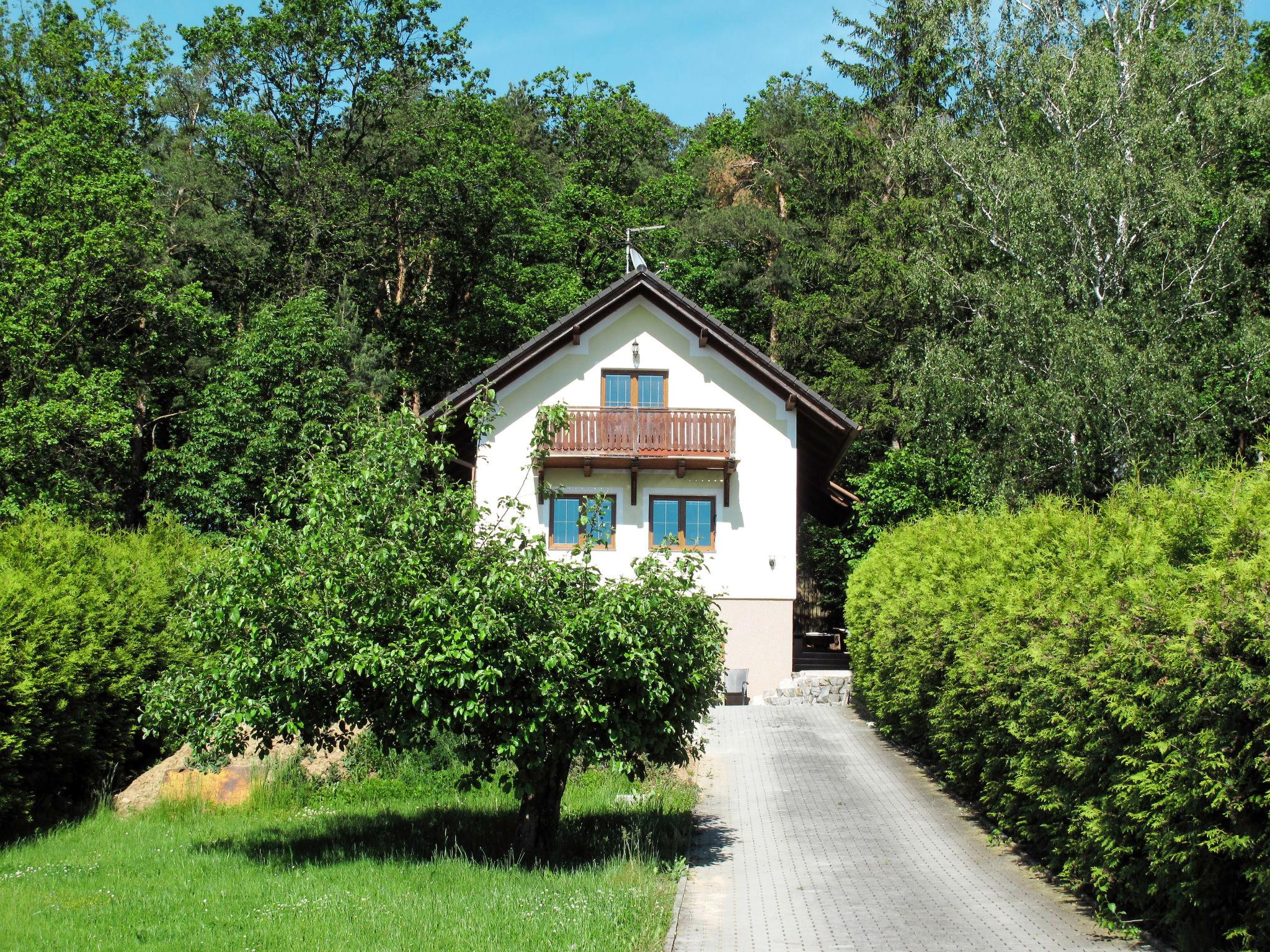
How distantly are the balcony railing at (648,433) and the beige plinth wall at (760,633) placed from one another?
3594 mm

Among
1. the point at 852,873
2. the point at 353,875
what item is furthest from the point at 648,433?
the point at 353,875

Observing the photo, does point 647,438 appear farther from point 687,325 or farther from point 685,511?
point 687,325

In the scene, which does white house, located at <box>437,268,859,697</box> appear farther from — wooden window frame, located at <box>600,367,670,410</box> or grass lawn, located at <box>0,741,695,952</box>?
grass lawn, located at <box>0,741,695,952</box>

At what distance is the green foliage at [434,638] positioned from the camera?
31.3ft

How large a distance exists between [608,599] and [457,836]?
333 cm

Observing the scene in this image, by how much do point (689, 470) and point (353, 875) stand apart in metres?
17.7

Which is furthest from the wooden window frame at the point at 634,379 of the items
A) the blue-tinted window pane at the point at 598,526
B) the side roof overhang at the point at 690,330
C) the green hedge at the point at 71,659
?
the blue-tinted window pane at the point at 598,526

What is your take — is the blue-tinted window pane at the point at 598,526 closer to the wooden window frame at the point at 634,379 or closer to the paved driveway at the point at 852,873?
the paved driveway at the point at 852,873

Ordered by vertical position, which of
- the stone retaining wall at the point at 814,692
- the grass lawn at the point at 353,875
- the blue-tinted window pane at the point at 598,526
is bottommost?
the grass lawn at the point at 353,875

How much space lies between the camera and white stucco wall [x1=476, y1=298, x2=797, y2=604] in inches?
1049

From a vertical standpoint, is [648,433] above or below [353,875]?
above

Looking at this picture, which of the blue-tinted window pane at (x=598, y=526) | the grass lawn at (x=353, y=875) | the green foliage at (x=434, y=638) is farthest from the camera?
the blue-tinted window pane at (x=598, y=526)

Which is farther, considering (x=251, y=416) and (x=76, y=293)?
(x=251, y=416)

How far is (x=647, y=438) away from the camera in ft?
84.8
